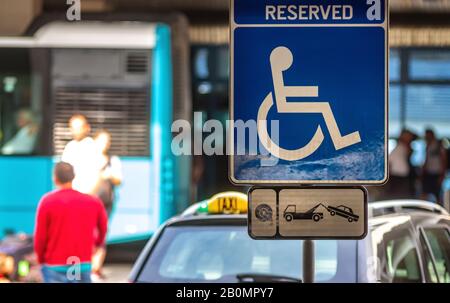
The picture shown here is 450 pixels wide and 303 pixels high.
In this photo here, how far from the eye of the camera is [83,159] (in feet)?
34.1

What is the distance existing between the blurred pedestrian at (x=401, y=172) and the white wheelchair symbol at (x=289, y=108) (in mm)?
10090

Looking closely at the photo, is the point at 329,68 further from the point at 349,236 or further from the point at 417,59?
the point at 417,59

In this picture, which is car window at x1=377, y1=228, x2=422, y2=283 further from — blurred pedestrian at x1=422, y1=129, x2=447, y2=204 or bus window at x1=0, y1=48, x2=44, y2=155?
blurred pedestrian at x1=422, y1=129, x2=447, y2=204

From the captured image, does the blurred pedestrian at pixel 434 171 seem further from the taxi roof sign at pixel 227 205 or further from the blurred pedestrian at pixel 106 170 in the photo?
the taxi roof sign at pixel 227 205

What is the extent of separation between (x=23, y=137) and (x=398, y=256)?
7622mm

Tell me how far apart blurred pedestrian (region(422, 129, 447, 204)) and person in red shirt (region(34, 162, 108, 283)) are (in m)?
7.16

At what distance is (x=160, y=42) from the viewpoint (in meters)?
11.7

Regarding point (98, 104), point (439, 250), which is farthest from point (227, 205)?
point (98, 104)

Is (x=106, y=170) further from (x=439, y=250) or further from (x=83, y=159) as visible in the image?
(x=439, y=250)

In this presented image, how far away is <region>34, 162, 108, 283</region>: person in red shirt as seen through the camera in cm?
640

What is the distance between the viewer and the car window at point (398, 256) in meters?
4.25

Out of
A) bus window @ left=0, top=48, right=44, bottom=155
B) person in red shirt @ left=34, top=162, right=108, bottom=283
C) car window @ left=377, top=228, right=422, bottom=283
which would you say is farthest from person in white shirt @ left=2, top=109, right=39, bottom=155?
car window @ left=377, top=228, right=422, bottom=283

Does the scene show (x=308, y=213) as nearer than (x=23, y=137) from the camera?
Yes
